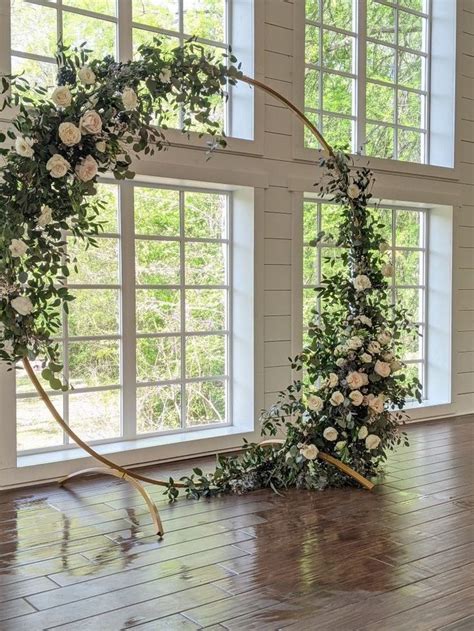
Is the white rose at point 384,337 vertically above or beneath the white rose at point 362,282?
beneath

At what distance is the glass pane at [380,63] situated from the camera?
229 inches

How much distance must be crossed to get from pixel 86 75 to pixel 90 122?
0.23 metres

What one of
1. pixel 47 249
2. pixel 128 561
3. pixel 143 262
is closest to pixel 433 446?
pixel 143 262

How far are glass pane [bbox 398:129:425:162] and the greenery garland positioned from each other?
6.96 feet

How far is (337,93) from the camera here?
556 centimetres

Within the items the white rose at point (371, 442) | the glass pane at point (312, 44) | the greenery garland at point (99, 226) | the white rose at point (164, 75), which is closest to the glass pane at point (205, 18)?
the glass pane at point (312, 44)

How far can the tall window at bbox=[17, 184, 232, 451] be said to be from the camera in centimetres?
436

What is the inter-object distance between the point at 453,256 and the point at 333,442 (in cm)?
285

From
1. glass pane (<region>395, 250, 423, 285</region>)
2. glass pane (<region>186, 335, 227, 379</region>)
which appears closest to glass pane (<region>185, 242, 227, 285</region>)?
glass pane (<region>186, 335, 227, 379</region>)

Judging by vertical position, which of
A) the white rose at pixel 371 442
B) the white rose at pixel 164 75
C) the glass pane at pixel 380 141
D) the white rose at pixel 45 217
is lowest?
the white rose at pixel 371 442

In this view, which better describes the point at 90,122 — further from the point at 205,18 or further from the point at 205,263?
the point at 205,18

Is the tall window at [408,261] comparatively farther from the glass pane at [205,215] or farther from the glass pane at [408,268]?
the glass pane at [205,215]

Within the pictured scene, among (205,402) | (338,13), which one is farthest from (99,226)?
(338,13)

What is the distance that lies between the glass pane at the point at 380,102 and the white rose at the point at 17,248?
3.75m
